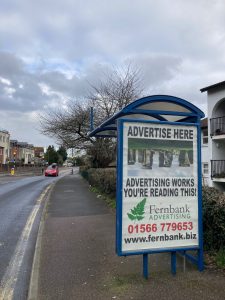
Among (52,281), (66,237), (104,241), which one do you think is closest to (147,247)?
(52,281)

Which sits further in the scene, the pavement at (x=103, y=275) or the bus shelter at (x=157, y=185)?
the bus shelter at (x=157, y=185)

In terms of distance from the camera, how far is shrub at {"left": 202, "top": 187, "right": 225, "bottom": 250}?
5.48 metres

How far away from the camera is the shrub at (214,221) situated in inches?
216

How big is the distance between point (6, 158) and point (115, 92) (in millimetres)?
67440

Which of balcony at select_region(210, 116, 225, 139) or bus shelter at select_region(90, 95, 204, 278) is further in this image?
balcony at select_region(210, 116, 225, 139)

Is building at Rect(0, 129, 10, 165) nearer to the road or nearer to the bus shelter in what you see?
the road

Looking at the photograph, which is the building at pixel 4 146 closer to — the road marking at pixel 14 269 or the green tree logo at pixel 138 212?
the road marking at pixel 14 269

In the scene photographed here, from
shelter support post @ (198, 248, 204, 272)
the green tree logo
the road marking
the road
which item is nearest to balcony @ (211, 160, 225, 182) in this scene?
the road

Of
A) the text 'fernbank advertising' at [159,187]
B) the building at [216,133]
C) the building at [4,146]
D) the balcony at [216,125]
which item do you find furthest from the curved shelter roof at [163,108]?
the building at [4,146]

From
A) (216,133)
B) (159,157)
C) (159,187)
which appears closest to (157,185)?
(159,187)

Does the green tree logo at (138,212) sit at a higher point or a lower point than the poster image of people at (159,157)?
lower

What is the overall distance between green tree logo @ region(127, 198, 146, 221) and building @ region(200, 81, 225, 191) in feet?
74.1

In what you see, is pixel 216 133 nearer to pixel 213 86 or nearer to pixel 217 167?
pixel 217 167

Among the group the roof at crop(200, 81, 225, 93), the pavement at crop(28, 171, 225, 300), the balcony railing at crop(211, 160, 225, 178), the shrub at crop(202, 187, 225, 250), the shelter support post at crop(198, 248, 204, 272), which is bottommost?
the pavement at crop(28, 171, 225, 300)
